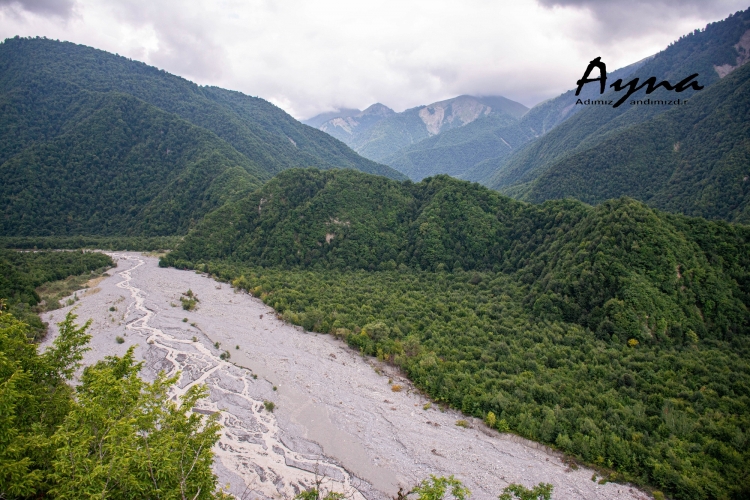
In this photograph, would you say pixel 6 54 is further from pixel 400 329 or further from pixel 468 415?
pixel 468 415

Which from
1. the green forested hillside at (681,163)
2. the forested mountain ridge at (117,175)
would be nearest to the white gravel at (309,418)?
the forested mountain ridge at (117,175)

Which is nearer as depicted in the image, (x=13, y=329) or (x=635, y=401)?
(x=13, y=329)

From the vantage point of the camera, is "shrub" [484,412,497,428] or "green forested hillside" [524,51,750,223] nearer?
"shrub" [484,412,497,428]

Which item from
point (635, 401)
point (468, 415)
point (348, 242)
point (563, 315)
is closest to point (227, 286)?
point (348, 242)

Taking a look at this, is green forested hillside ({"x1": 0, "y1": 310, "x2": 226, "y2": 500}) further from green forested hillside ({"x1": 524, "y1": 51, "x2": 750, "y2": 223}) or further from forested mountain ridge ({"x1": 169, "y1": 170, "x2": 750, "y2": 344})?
green forested hillside ({"x1": 524, "y1": 51, "x2": 750, "y2": 223})

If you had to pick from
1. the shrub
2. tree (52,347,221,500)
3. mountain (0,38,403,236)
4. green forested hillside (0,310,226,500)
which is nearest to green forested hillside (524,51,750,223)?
the shrub

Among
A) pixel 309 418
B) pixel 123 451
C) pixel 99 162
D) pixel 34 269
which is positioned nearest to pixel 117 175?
pixel 99 162
